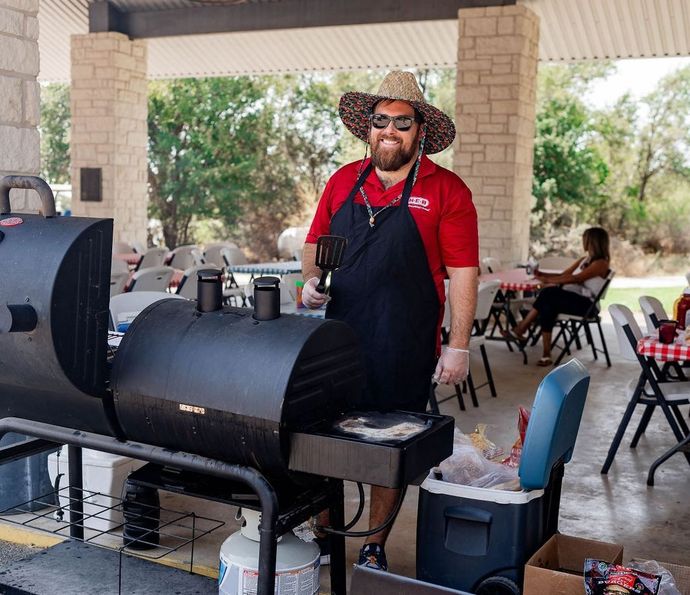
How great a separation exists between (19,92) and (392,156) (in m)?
1.69

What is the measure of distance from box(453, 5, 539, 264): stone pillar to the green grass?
3517 mm

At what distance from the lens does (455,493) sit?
9.51 ft

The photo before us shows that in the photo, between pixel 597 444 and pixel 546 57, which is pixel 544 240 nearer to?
pixel 546 57

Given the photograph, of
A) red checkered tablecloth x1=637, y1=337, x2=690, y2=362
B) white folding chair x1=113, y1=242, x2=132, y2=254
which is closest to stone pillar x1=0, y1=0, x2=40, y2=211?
red checkered tablecloth x1=637, y1=337, x2=690, y2=362

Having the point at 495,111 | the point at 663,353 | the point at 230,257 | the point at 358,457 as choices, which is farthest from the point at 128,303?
Answer: the point at 495,111

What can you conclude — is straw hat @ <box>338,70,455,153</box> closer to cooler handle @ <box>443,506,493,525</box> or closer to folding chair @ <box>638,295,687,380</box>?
cooler handle @ <box>443,506,493,525</box>

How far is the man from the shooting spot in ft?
10.2

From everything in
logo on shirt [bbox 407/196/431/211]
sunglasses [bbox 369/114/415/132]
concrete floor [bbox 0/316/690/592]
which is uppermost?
sunglasses [bbox 369/114/415/132]

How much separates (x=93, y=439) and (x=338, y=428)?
1.92 feet

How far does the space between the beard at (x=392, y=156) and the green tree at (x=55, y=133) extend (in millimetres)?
28934

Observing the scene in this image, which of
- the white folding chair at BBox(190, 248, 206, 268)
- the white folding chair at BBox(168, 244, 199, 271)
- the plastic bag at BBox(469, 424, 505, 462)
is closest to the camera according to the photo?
the plastic bag at BBox(469, 424, 505, 462)

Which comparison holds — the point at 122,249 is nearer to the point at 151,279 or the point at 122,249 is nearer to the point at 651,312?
the point at 151,279

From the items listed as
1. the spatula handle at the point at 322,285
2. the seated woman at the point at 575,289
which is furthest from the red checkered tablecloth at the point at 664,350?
the seated woman at the point at 575,289

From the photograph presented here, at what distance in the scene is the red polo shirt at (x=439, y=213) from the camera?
Answer: 3131 mm
